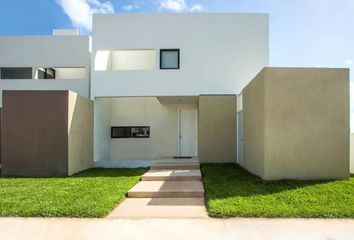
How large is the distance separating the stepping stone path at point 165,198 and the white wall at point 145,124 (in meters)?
5.30

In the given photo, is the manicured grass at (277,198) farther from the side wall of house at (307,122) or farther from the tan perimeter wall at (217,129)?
the tan perimeter wall at (217,129)

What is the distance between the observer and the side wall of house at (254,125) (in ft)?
24.8

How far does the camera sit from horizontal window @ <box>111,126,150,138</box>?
14.0 m

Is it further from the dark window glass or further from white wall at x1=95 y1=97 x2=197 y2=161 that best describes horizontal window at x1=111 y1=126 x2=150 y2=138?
the dark window glass

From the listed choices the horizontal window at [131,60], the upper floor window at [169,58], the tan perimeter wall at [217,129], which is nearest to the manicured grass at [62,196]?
the tan perimeter wall at [217,129]

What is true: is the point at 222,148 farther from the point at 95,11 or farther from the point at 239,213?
the point at 95,11

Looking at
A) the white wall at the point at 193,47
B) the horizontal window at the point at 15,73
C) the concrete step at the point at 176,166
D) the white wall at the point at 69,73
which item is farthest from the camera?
the white wall at the point at 69,73

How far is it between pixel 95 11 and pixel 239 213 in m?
10.5

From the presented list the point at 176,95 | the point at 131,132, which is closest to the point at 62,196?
the point at 176,95

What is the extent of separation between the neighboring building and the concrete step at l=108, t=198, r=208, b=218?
8.80 feet

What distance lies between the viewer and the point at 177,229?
426cm

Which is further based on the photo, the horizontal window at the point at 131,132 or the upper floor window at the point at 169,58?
the horizontal window at the point at 131,132

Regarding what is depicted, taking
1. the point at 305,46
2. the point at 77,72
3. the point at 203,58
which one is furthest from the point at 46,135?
the point at 305,46

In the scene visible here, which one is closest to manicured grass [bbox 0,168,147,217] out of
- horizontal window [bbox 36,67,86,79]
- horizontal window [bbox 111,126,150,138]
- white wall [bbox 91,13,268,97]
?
white wall [bbox 91,13,268,97]
